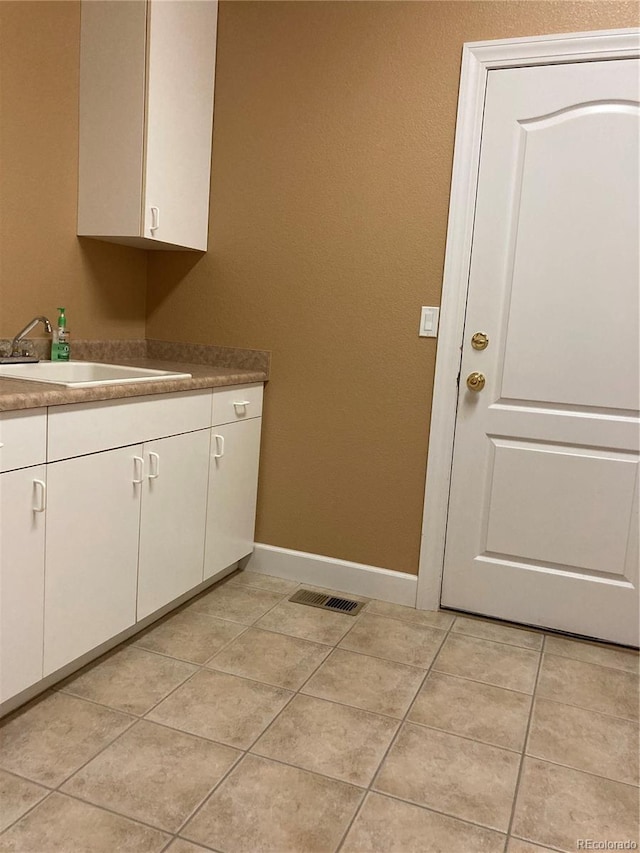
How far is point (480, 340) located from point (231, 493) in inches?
45.5

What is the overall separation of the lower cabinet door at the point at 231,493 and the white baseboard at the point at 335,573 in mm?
109

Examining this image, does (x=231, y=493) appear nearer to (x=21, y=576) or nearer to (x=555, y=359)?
(x=21, y=576)

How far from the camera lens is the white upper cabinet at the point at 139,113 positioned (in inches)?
98.1

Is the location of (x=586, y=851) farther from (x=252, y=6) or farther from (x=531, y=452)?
(x=252, y=6)

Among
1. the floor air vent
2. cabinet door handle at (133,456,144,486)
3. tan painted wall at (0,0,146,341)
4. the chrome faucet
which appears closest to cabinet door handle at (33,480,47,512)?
cabinet door handle at (133,456,144,486)

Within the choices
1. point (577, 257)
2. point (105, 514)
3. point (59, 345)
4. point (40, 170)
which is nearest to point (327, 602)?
point (105, 514)

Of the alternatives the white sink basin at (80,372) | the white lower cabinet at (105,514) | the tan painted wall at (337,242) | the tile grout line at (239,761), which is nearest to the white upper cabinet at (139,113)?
the tan painted wall at (337,242)

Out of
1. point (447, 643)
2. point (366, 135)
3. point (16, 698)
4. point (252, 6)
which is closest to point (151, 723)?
point (16, 698)

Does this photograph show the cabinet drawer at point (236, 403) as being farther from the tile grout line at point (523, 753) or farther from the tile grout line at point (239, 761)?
the tile grout line at point (523, 753)

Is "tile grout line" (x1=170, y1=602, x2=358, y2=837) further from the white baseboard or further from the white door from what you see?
the white door

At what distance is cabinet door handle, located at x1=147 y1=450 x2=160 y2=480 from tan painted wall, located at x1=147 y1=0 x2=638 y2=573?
0.80 m

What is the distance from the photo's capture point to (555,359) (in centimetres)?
254

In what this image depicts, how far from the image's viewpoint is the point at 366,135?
269 cm

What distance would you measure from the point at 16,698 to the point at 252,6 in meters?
2.66
